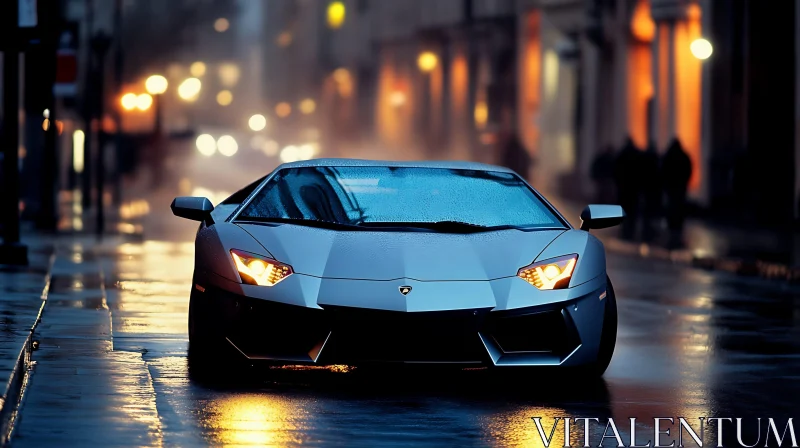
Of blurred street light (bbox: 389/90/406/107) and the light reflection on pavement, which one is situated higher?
blurred street light (bbox: 389/90/406/107)

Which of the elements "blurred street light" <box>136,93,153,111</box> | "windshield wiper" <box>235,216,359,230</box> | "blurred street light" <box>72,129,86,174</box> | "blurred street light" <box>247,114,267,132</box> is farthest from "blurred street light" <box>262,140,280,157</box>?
"windshield wiper" <box>235,216,359,230</box>

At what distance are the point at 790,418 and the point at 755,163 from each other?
28451 mm

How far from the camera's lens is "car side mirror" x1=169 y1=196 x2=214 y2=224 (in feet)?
36.3

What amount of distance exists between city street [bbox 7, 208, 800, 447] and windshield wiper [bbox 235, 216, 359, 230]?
83 centimetres

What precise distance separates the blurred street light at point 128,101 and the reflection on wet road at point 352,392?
37.3 m

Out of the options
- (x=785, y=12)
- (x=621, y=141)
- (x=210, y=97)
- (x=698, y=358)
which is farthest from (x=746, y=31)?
(x=210, y=97)

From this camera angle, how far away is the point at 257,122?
155875mm

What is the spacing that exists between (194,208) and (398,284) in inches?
79.2

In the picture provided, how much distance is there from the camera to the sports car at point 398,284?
9414mm

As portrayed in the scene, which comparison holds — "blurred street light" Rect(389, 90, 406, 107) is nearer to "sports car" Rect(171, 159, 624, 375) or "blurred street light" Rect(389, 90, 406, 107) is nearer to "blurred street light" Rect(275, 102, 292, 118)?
"blurred street light" Rect(275, 102, 292, 118)

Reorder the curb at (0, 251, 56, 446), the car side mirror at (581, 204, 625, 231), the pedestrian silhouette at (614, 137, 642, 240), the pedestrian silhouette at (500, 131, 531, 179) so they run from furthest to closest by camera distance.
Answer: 1. the pedestrian silhouette at (500, 131, 531, 179)
2. the pedestrian silhouette at (614, 137, 642, 240)
3. the car side mirror at (581, 204, 625, 231)
4. the curb at (0, 251, 56, 446)

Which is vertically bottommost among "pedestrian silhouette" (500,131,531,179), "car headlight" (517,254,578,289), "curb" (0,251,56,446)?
"pedestrian silhouette" (500,131,531,179)

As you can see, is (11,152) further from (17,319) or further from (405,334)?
(405,334)

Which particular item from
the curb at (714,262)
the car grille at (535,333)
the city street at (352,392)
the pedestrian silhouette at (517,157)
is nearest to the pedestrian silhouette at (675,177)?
the curb at (714,262)
